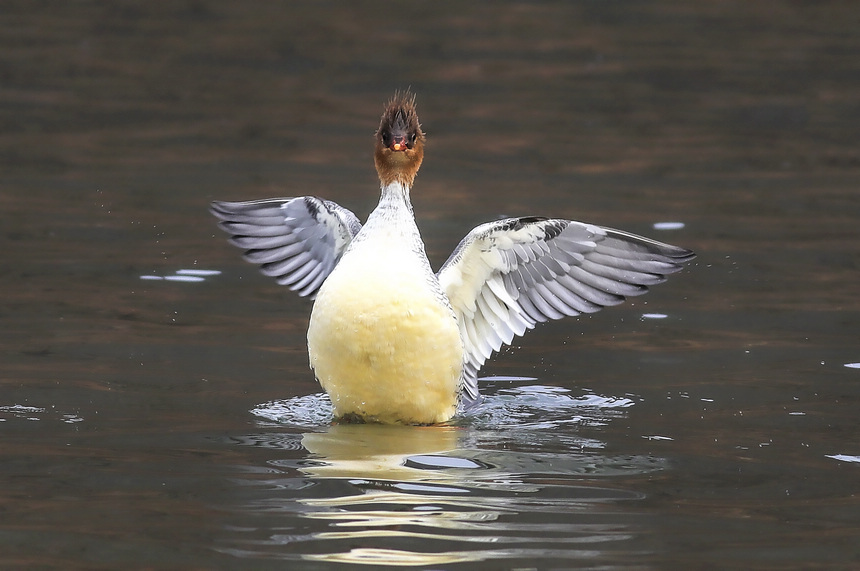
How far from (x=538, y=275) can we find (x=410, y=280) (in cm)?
110

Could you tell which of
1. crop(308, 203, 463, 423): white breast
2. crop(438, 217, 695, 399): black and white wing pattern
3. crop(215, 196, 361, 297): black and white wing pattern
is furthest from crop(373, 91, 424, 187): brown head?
crop(215, 196, 361, 297): black and white wing pattern

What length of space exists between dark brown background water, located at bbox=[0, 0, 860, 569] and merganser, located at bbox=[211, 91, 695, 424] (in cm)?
25

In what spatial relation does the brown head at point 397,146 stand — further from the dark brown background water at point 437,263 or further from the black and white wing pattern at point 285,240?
the dark brown background water at point 437,263

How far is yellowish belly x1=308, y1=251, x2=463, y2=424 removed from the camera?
6418 millimetres

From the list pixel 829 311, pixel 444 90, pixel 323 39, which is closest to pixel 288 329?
pixel 829 311

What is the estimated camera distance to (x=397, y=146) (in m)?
6.95

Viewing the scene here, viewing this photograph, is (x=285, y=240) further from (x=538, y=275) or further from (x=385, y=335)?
(x=385, y=335)

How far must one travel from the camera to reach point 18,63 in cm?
1661

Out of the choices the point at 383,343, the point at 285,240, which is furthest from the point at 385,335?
the point at 285,240

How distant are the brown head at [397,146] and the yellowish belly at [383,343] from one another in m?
0.61

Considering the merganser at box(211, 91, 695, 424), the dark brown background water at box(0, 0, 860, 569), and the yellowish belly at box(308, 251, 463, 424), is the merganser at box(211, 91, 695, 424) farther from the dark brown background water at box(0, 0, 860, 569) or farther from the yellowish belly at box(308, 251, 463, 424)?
the dark brown background water at box(0, 0, 860, 569)

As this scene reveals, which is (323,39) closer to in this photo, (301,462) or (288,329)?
(288,329)

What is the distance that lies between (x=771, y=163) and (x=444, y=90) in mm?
4567

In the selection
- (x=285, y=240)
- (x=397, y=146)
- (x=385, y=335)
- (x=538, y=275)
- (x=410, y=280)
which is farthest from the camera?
(x=285, y=240)
